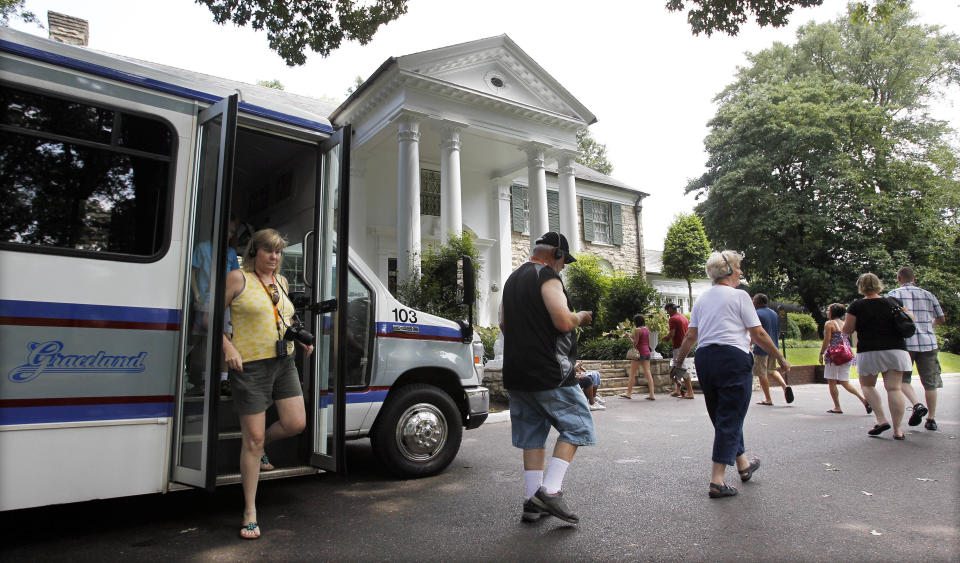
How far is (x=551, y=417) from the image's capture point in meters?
3.59

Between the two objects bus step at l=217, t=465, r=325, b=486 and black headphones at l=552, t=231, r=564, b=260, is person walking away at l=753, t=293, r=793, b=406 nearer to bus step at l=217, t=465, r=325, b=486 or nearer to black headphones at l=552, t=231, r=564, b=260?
black headphones at l=552, t=231, r=564, b=260

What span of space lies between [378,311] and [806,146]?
2872 cm

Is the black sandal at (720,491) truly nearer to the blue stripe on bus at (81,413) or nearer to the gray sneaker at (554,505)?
the gray sneaker at (554,505)

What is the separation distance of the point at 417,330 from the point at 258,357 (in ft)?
5.56

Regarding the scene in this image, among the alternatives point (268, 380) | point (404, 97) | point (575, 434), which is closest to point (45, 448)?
point (268, 380)

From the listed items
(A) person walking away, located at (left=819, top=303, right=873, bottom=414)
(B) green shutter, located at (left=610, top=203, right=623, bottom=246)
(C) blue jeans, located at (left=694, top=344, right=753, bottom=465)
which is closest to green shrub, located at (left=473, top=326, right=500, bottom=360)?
(A) person walking away, located at (left=819, top=303, right=873, bottom=414)

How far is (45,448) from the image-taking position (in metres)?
3.06

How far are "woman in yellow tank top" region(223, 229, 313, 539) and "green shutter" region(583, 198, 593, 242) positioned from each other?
19661 millimetres

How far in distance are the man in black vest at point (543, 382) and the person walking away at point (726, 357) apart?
1.14 m

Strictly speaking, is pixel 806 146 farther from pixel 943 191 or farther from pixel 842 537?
pixel 842 537

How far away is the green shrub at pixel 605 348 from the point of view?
14.2 m

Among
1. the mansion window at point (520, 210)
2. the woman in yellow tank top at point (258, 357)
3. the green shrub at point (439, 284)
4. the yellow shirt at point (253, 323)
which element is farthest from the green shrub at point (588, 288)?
the yellow shirt at point (253, 323)

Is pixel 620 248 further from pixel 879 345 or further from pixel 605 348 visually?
pixel 879 345

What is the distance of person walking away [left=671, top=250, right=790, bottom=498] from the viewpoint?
4.16 meters
